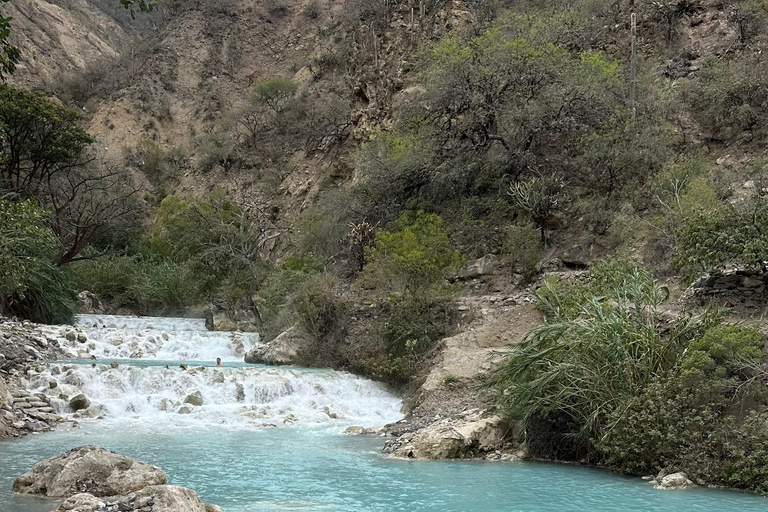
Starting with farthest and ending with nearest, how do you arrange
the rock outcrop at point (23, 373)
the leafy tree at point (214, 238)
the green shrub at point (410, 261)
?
1. the leafy tree at point (214, 238)
2. the green shrub at point (410, 261)
3. the rock outcrop at point (23, 373)

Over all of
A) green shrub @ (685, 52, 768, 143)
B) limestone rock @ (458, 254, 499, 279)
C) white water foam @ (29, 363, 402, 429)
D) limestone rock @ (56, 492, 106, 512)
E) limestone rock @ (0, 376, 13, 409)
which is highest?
green shrub @ (685, 52, 768, 143)

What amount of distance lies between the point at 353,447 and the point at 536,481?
10.8ft

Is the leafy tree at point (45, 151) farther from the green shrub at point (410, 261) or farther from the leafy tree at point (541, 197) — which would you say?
the leafy tree at point (541, 197)

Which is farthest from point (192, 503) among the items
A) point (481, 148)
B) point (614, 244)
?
point (481, 148)

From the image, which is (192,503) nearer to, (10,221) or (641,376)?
(641,376)

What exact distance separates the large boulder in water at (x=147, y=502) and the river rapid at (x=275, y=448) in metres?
1.10

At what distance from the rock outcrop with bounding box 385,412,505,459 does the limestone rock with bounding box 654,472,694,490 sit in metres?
2.58

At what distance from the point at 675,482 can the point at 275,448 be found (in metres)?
5.50

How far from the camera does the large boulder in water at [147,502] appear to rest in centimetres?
536

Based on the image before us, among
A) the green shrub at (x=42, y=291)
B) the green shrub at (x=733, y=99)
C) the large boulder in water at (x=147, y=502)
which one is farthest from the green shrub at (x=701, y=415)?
the green shrub at (x=42, y=291)

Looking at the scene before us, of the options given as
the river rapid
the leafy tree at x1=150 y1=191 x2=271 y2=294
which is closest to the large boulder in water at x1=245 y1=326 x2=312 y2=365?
the river rapid

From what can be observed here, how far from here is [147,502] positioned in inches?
213

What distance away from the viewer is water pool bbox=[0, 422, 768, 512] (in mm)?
7191

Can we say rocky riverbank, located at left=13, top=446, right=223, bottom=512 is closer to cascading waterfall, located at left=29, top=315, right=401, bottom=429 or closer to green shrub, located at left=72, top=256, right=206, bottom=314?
cascading waterfall, located at left=29, top=315, right=401, bottom=429
